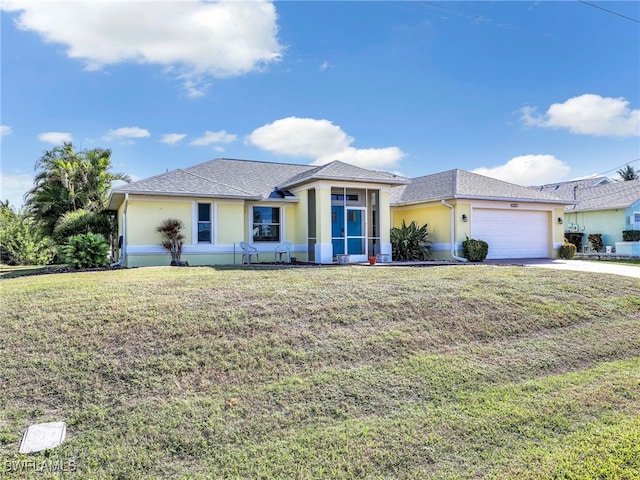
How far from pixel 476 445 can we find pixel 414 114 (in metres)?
17.7

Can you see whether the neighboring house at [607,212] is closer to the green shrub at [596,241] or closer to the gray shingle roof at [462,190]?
the green shrub at [596,241]

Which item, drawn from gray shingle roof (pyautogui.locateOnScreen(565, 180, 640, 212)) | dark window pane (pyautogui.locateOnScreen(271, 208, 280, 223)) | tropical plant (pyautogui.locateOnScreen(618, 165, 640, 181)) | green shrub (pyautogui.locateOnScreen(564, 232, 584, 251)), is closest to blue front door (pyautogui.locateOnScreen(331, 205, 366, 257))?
dark window pane (pyautogui.locateOnScreen(271, 208, 280, 223))

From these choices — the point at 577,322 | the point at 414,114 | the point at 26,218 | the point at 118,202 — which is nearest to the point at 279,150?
the point at 414,114

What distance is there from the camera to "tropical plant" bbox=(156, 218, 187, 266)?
14.9 metres

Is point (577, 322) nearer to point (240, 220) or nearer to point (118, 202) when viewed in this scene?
point (240, 220)

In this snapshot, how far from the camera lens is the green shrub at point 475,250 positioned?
18.0 meters

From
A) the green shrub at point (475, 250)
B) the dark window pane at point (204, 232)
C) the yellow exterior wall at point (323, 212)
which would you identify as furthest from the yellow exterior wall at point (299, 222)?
the green shrub at point (475, 250)

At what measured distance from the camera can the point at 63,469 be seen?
143 inches

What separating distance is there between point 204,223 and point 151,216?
1895mm

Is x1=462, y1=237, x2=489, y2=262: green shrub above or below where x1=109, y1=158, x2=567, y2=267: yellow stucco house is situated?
below

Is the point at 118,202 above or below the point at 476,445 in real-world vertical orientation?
above

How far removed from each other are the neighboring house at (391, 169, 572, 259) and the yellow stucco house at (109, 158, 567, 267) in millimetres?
49

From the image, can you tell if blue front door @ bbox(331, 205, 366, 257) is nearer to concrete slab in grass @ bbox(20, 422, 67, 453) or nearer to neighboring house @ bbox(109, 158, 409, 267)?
neighboring house @ bbox(109, 158, 409, 267)

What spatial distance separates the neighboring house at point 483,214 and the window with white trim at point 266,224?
6425mm
